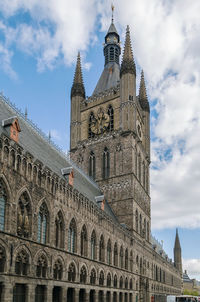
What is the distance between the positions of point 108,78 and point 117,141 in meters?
15.4

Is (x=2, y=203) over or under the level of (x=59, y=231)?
over

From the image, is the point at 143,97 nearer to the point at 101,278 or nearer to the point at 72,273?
the point at 101,278

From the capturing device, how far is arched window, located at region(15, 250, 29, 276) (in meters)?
25.3

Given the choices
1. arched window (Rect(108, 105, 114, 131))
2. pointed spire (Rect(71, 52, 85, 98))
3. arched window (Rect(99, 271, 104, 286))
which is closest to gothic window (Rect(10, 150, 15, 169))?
arched window (Rect(99, 271, 104, 286))

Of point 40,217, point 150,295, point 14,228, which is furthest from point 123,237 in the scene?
point 14,228

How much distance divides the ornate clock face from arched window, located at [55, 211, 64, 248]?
30.3m

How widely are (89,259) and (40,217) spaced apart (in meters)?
10.7

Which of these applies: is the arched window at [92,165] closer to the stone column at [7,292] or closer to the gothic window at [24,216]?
the gothic window at [24,216]

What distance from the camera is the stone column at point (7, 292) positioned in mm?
23516

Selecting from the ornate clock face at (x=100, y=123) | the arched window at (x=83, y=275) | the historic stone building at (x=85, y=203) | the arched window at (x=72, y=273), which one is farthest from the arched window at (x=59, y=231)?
the ornate clock face at (x=100, y=123)

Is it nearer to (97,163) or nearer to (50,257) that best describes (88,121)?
(97,163)

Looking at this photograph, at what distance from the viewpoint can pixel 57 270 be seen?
3098cm

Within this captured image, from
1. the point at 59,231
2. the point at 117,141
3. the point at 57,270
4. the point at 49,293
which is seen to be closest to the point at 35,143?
the point at 59,231

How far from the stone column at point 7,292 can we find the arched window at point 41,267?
12.8 feet
